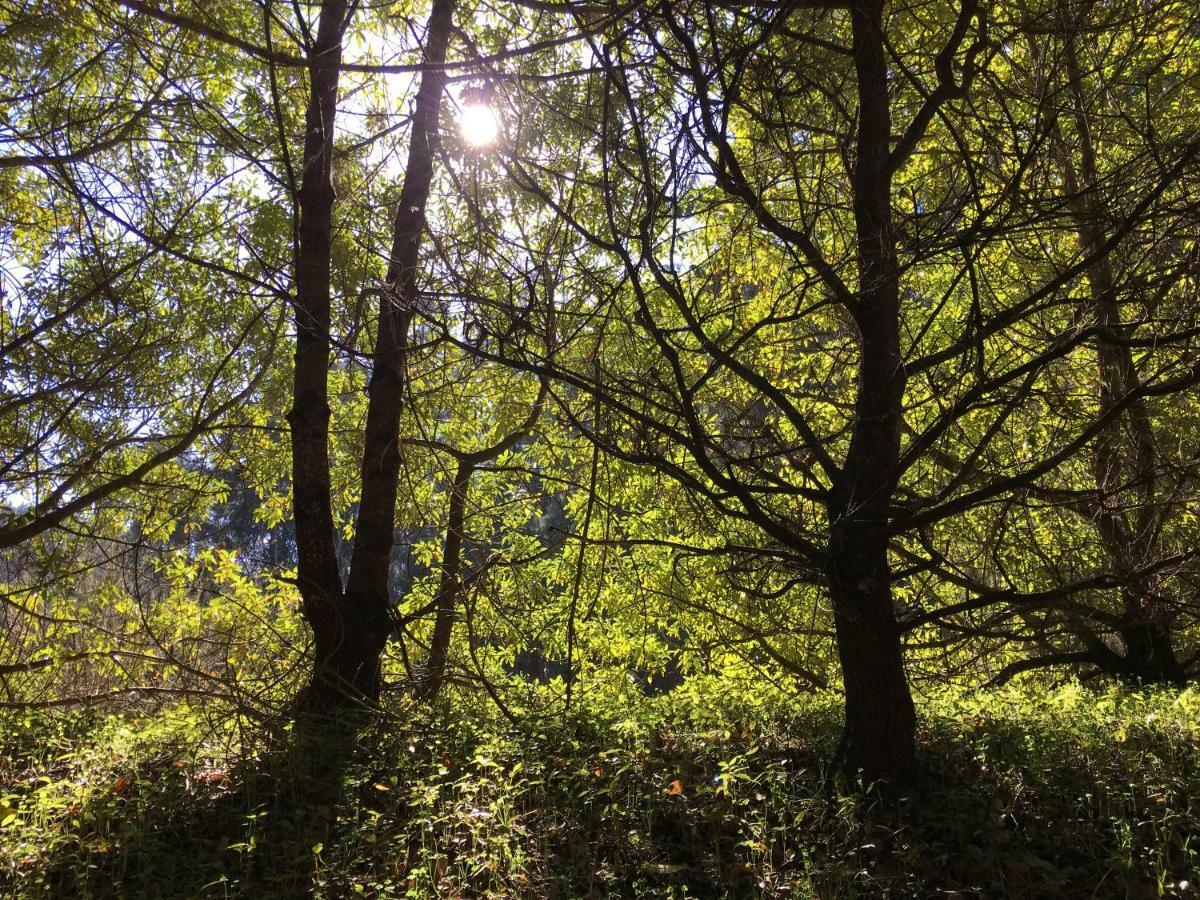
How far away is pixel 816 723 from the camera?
446cm

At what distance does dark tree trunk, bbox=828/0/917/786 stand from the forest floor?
0.28m

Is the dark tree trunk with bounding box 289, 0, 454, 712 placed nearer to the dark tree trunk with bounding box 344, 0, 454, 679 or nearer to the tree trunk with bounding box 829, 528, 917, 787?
the dark tree trunk with bounding box 344, 0, 454, 679

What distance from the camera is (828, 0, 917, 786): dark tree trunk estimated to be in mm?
3645

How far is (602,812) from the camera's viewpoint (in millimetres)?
3621

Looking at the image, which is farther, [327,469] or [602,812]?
[327,469]

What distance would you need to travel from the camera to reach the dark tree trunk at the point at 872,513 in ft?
12.0


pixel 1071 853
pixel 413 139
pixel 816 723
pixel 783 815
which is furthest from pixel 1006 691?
pixel 413 139

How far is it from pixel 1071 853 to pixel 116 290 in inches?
216

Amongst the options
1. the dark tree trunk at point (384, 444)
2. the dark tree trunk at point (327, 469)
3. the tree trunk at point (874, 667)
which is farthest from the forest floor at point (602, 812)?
the dark tree trunk at point (384, 444)

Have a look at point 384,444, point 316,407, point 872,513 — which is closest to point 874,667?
point 872,513

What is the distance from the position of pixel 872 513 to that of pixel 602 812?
1822 millimetres

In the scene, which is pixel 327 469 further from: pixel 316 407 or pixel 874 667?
pixel 874 667

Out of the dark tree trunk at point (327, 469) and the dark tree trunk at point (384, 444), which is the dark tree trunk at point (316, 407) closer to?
the dark tree trunk at point (327, 469)

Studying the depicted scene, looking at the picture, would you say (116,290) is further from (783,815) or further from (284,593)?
(284,593)
